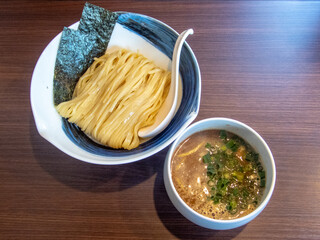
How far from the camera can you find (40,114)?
3.14ft

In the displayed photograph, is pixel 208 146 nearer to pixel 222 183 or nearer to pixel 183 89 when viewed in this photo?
pixel 222 183

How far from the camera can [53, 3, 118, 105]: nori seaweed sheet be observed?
1.08 metres

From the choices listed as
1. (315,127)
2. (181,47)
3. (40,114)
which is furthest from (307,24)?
(40,114)

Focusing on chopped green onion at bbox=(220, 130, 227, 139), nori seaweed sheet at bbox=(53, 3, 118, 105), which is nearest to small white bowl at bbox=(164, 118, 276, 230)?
chopped green onion at bbox=(220, 130, 227, 139)

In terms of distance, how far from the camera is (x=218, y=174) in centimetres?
97

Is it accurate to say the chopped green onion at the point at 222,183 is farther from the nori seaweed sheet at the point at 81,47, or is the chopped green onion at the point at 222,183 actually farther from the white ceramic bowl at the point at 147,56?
the nori seaweed sheet at the point at 81,47

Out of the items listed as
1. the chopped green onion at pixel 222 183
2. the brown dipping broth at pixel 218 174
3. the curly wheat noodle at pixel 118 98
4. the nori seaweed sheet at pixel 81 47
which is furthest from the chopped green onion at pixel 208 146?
the nori seaweed sheet at pixel 81 47

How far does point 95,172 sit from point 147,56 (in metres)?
0.56

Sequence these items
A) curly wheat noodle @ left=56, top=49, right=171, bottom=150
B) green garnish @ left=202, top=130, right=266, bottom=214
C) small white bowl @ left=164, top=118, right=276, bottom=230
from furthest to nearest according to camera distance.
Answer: curly wheat noodle @ left=56, top=49, right=171, bottom=150 < green garnish @ left=202, top=130, right=266, bottom=214 < small white bowl @ left=164, top=118, right=276, bottom=230

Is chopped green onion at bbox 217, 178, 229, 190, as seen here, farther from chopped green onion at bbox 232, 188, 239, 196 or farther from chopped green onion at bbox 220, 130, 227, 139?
chopped green onion at bbox 220, 130, 227, 139

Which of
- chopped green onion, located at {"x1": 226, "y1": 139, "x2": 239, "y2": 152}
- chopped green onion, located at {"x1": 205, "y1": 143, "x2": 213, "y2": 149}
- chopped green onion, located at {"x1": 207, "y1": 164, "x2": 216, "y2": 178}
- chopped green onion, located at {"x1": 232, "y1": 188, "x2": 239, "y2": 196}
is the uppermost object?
chopped green onion, located at {"x1": 226, "y1": 139, "x2": 239, "y2": 152}

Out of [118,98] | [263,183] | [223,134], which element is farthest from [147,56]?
[263,183]

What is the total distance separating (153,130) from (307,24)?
3.42 ft

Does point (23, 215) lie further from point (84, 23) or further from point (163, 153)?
point (84, 23)
